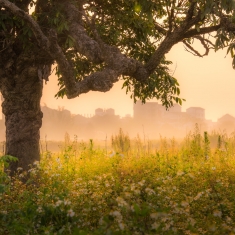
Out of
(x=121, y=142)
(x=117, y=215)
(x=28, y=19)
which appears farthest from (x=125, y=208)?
(x=121, y=142)

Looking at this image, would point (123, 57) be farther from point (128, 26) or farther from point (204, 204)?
point (204, 204)

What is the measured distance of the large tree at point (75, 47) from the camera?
8.38 metres

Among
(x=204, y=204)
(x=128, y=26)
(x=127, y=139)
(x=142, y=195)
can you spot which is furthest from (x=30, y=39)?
(x=127, y=139)

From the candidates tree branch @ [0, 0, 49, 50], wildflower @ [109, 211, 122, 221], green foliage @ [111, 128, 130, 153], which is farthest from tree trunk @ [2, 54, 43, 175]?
green foliage @ [111, 128, 130, 153]

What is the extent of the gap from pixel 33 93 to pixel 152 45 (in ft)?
12.4

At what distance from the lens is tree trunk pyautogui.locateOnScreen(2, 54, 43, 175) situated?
9711 mm

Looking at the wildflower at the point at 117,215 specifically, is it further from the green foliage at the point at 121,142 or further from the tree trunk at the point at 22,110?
the green foliage at the point at 121,142

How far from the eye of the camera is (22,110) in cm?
983

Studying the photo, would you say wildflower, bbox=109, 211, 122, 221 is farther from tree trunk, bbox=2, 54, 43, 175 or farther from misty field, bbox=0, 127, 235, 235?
tree trunk, bbox=2, 54, 43, 175

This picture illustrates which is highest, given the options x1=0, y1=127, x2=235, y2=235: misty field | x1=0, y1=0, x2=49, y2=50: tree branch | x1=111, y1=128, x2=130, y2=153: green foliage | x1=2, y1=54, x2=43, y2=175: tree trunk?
x1=0, y1=0, x2=49, y2=50: tree branch

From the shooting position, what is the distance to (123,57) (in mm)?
9000

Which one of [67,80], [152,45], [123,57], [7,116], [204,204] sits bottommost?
[204,204]

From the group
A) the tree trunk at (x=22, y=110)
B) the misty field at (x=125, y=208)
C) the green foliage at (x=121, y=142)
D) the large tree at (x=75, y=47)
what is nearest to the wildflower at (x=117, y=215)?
the misty field at (x=125, y=208)

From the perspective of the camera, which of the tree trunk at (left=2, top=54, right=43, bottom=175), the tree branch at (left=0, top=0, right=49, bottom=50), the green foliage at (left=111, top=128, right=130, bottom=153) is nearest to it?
the tree branch at (left=0, top=0, right=49, bottom=50)
